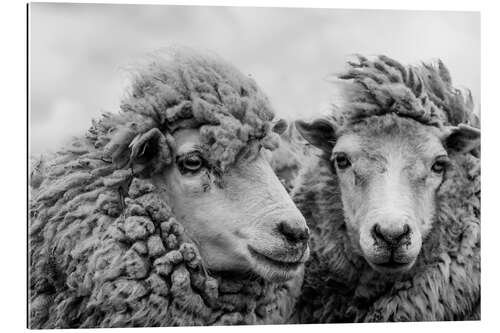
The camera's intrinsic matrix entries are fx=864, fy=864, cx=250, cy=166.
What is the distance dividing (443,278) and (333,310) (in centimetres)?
81

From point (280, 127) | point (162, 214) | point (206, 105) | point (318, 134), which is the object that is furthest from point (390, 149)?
point (162, 214)

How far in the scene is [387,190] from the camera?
5828mm

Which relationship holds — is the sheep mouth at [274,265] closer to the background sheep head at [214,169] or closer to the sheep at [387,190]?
the background sheep head at [214,169]

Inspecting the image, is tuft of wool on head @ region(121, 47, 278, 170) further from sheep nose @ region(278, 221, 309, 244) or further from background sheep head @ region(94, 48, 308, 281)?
sheep nose @ region(278, 221, 309, 244)

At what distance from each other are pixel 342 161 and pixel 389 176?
38 cm

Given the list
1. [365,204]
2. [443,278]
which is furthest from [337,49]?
[443,278]

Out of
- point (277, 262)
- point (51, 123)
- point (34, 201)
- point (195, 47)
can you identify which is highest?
point (195, 47)

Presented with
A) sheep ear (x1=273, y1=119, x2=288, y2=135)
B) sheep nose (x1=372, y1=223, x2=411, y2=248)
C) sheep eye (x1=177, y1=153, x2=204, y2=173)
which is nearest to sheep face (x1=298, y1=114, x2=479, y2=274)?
sheep nose (x1=372, y1=223, x2=411, y2=248)

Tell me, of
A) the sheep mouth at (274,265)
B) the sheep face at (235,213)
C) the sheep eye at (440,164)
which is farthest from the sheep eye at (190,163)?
the sheep eye at (440,164)

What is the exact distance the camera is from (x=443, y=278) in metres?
6.09

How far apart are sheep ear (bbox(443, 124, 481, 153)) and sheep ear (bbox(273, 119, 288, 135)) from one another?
1154 mm

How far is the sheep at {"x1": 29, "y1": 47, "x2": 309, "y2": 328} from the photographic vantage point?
5211mm

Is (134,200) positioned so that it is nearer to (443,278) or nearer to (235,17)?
(235,17)

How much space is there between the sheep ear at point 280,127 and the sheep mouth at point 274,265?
928 millimetres
